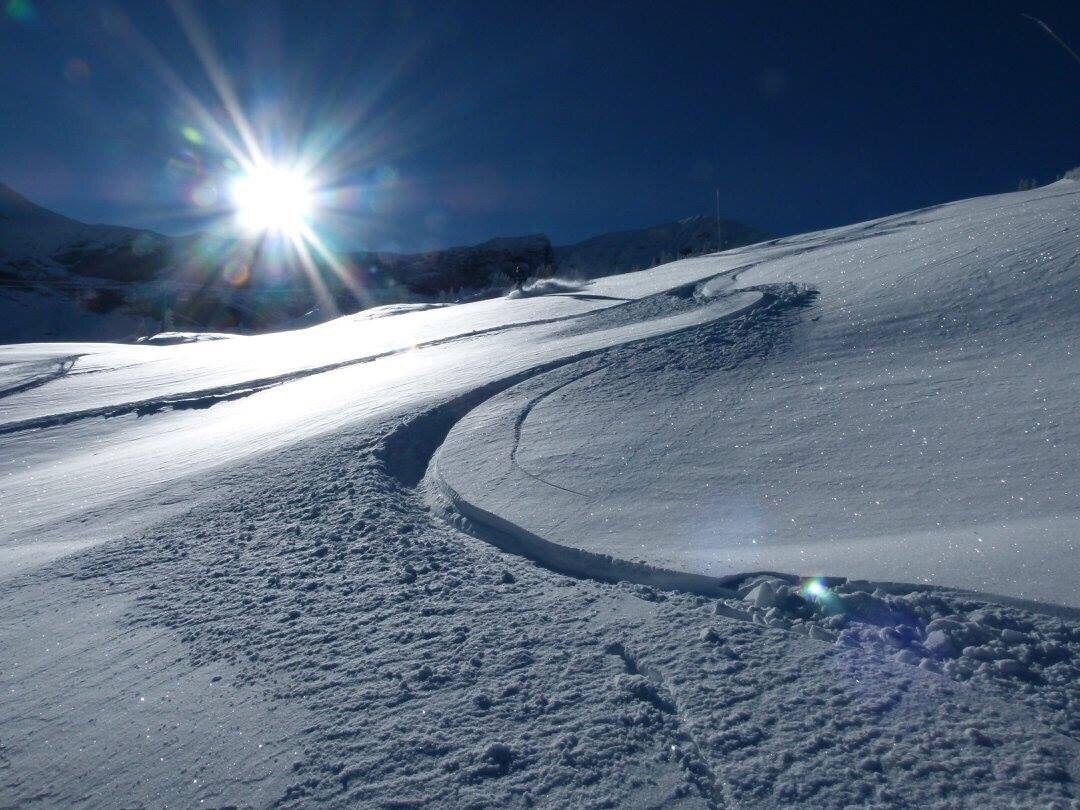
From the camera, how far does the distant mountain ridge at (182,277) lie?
32.9 meters

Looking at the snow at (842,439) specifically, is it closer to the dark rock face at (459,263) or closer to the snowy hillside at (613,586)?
the snowy hillside at (613,586)

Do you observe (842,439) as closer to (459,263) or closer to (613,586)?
(613,586)

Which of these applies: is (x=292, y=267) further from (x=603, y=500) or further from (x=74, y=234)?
(x=603, y=500)

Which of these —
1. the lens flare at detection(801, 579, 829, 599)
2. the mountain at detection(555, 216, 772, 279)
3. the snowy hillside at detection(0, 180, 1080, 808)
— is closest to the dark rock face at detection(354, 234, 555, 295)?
the mountain at detection(555, 216, 772, 279)

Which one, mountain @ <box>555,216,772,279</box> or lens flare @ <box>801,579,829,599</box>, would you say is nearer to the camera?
lens flare @ <box>801,579,829,599</box>

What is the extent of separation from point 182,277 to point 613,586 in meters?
43.7

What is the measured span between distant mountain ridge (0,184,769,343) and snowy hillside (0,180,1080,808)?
76.1 ft

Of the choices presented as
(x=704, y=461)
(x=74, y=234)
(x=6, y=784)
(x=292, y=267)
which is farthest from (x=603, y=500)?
(x=74, y=234)

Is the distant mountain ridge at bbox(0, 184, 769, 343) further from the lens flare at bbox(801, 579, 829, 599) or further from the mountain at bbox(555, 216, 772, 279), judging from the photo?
Answer: the lens flare at bbox(801, 579, 829, 599)

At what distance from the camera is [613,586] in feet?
6.40

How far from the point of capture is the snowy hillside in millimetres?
1345

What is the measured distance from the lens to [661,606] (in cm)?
182

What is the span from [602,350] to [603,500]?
2.14 metres

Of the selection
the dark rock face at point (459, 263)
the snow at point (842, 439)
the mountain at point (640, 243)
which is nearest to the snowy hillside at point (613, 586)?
the snow at point (842, 439)
